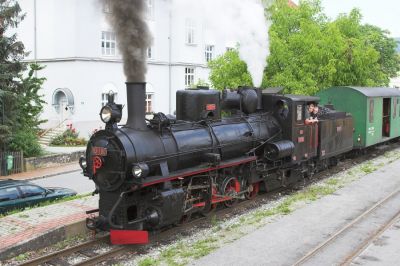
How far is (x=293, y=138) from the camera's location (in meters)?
12.4

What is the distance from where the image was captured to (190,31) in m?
34.6

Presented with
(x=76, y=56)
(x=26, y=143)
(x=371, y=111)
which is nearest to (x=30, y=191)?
(x=26, y=143)

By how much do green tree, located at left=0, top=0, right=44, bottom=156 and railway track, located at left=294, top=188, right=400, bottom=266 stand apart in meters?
13.9

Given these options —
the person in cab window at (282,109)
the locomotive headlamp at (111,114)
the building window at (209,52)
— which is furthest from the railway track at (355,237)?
the building window at (209,52)

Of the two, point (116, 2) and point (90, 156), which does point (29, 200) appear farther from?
point (116, 2)

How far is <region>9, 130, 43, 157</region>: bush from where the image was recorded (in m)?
20.1

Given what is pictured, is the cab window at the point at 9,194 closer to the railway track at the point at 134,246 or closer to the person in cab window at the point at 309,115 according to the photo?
the railway track at the point at 134,246

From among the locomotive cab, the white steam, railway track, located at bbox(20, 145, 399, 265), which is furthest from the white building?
railway track, located at bbox(20, 145, 399, 265)

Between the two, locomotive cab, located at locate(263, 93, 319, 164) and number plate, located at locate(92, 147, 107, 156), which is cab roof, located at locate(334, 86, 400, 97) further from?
number plate, located at locate(92, 147, 107, 156)

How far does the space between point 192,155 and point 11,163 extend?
1330 cm

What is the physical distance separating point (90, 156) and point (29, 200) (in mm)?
4484

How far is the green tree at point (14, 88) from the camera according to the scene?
18016 millimetres

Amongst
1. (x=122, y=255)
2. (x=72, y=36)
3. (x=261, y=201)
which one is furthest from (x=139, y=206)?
(x=72, y=36)

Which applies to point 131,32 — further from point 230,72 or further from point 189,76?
point 189,76
